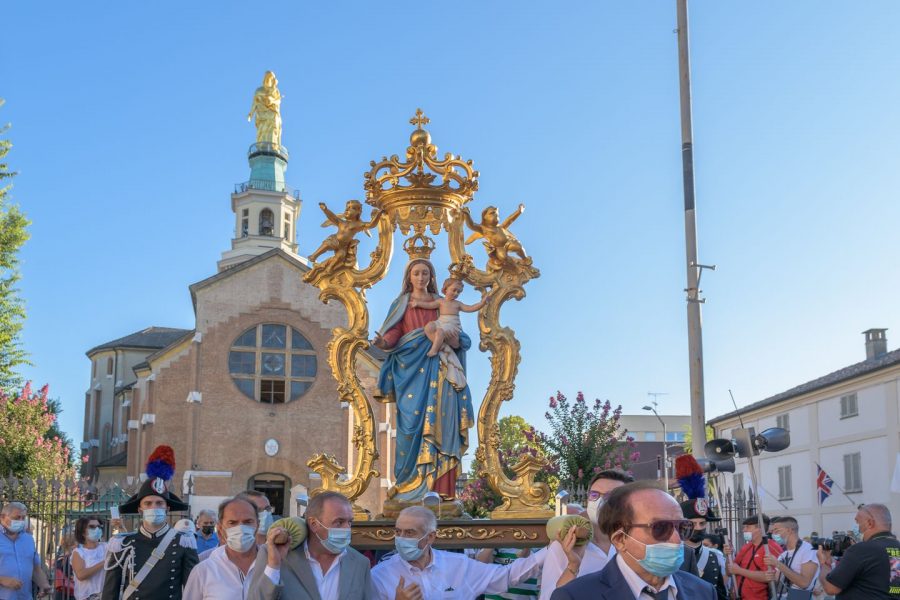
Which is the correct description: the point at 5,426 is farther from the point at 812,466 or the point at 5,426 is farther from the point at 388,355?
the point at 812,466

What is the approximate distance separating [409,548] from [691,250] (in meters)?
9.24

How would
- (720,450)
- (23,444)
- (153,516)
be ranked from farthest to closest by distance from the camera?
(23,444) → (720,450) → (153,516)

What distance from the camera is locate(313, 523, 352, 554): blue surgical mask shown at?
619 cm

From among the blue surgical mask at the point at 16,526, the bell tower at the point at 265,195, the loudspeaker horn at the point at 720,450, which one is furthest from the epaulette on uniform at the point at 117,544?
the bell tower at the point at 265,195

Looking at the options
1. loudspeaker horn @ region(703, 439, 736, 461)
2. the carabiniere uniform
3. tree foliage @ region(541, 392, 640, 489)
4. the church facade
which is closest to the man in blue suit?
the carabiniere uniform

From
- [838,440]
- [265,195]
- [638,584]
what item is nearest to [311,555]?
[638,584]

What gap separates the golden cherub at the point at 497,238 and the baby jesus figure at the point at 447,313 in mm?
451

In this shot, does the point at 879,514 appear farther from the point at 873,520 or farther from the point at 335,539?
the point at 335,539

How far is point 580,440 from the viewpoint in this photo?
62.4 feet

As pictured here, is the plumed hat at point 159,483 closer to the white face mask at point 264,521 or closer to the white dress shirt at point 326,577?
the white face mask at point 264,521

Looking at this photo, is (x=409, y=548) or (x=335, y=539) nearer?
(x=335, y=539)

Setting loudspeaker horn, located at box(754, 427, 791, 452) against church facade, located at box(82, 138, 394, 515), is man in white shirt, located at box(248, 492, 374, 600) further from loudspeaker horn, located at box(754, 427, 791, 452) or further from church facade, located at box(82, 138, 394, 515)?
church facade, located at box(82, 138, 394, 515)

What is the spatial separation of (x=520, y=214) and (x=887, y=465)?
31634 mm

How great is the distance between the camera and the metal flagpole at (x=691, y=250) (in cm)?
1420
